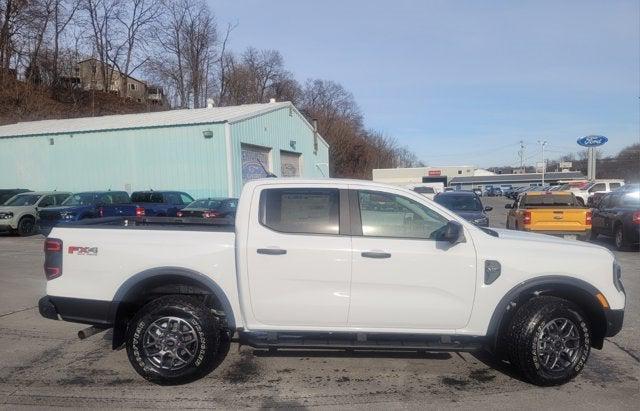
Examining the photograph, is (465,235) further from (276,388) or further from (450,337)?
(276,388)

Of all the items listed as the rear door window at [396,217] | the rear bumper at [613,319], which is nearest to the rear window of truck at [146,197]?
the rear door window at [396,217]

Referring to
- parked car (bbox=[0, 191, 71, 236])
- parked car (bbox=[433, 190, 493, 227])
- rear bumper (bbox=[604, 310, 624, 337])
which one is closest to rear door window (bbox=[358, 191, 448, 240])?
rear bumper (bbox=[604, 310, 624, 337])

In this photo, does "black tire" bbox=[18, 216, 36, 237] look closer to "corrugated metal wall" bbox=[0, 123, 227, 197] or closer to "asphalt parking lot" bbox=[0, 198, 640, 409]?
"corrugated metal wall" bbox=[0, 123, 227, 197]

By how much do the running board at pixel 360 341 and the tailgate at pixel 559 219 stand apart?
9.23 meters

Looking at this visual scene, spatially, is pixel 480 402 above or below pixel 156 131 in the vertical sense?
below

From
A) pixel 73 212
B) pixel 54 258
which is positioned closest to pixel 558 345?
pixel 54 258

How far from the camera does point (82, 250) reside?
4738 mm

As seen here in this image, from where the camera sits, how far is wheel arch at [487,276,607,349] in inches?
180

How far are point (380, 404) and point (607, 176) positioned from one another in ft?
349

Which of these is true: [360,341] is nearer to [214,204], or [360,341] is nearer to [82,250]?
[82,250]

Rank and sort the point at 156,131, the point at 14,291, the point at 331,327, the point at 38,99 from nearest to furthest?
the point at 331,327 < the point at 14,291 < the point at 156,131 < the point at 38,99

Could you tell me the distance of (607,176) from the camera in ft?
315

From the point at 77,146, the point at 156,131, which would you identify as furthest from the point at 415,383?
the point at 77,146

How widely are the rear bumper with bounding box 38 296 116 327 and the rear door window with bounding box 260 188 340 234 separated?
1.66 metres
